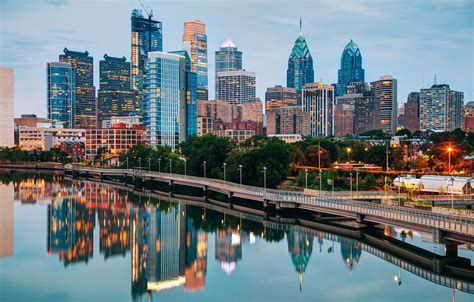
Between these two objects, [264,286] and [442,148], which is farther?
[442,148]

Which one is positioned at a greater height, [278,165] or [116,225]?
[278,165]

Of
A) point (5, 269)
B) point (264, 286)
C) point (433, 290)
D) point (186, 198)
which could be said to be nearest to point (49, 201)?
point (186, 198)

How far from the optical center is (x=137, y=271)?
51938 millimetres

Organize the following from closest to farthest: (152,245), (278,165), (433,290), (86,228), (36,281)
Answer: (433,290) → (36,281) → (152,245) → (86,228) → (278,165)

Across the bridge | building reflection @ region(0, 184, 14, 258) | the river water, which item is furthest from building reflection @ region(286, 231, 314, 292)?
building reflection @ region(0, 184, 14, 258)

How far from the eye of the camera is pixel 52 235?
68.2 metres

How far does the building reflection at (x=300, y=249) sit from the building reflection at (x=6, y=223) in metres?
28.2

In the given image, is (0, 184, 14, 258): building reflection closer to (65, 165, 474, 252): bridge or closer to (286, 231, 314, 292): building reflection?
(286, 231, 314, 292): building reflection

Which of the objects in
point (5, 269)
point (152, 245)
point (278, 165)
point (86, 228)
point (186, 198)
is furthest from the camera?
point (186, 198)

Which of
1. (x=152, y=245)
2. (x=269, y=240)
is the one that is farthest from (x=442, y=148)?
(x=152, y=245)

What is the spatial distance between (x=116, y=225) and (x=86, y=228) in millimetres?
3856

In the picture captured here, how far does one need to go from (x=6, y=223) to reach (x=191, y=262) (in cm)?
3290

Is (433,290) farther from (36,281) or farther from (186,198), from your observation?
(186,198)

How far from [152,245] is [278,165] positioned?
3565 centimetres
